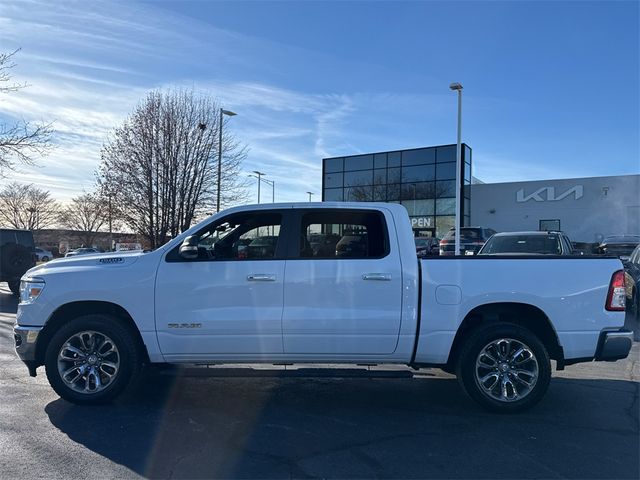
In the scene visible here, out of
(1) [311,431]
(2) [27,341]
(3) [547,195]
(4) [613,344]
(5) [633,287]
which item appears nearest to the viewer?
(1) [311,431]

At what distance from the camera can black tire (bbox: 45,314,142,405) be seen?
505cm

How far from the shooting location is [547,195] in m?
35.0

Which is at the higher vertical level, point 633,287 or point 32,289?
point 32,289

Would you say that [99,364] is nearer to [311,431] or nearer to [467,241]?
[311,431]

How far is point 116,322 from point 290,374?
1.80 meters

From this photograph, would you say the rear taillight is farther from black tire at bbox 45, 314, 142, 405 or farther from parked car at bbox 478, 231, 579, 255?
parked car at bbox 478, 231, 579, 255

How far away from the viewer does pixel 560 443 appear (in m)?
4.27

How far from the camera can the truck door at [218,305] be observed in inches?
194

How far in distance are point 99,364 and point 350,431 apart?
2.56 m

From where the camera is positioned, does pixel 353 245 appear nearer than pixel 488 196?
Yes

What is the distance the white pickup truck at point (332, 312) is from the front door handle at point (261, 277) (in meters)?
0.01

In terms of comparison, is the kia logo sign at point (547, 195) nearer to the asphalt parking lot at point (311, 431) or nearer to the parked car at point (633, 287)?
the parked car at point (633, 287)

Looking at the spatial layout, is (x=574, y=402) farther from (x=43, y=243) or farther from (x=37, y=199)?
(x=43, y=243)

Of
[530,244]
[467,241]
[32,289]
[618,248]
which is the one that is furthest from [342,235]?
[467,241]
